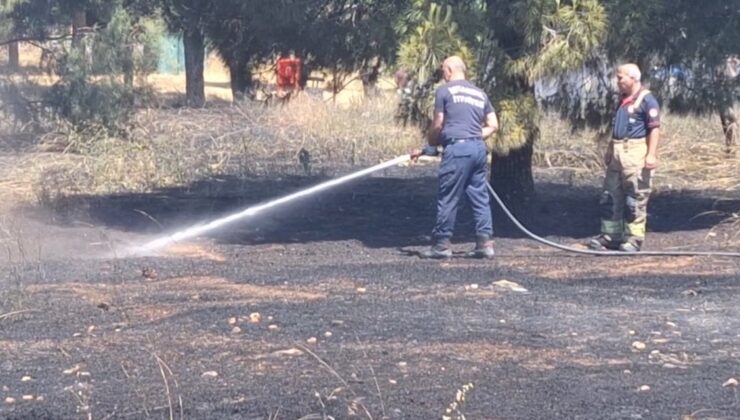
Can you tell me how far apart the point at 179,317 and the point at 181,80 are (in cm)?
3532

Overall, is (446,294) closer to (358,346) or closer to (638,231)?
(358,346)

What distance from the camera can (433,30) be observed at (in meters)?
10.6

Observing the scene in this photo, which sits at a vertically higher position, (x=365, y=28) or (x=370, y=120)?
(x=365, y=28)

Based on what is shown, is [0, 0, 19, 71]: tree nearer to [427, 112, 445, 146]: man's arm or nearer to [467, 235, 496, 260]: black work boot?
[427, 112, 445, 146]: man's arm

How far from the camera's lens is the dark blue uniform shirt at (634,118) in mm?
10891

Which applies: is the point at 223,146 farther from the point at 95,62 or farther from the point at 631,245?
the point at 631,245

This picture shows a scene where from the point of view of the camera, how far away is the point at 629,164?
11.1 metres

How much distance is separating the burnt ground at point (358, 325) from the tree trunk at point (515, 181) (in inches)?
9.8

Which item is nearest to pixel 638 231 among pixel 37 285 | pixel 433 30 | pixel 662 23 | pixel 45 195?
pixel 662 23

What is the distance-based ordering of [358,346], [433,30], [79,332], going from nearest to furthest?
1. [358,346]
2. [79,332]
3. [433,30]

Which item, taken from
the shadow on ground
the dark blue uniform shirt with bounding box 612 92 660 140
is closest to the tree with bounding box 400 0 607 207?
the dark blue uniform shirt with bounding box 612 92 660 140

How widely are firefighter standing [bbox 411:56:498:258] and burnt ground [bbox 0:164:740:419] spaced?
1.01 feet

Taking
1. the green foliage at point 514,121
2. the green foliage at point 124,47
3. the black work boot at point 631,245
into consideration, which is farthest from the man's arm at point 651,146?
the green foliage at point 124,47

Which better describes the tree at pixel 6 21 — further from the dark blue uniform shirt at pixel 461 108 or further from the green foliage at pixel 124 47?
the dark blue uniform shirt at pixel 461 108
